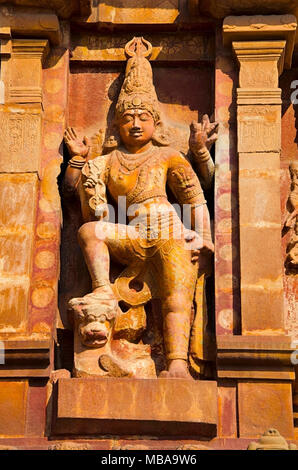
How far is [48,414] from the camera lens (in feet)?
39.8

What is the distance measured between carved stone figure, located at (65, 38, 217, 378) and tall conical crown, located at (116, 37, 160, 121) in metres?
0.01

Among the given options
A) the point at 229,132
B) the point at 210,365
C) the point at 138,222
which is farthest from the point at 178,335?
the point at 229,132

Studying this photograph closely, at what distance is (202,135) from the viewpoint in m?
13.3

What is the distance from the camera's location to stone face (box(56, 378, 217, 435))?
11.8m

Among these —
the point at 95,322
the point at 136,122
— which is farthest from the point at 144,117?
the point at 95,322

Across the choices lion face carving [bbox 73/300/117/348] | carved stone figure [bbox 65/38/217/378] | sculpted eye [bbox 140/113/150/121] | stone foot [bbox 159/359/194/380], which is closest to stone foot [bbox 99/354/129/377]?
carved stone figure [bbox 65/38/217/378]

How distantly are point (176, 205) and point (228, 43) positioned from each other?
2019mm

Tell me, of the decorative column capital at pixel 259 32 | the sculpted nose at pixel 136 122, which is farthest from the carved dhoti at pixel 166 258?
the decorative column capital at pixel 259 32

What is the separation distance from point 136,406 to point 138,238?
6.38ft

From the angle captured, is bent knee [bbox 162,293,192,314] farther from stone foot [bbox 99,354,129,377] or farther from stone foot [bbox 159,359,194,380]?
stone foot [bbox 99,354,129,377]

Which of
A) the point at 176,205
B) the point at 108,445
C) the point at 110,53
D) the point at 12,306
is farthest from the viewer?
the point at 110,53

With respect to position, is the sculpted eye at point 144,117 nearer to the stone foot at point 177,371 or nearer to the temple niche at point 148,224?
the temple niche at point 148,224

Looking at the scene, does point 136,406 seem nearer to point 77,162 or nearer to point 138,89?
point 77,162

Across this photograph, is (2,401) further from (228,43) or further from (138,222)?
(228,43)
